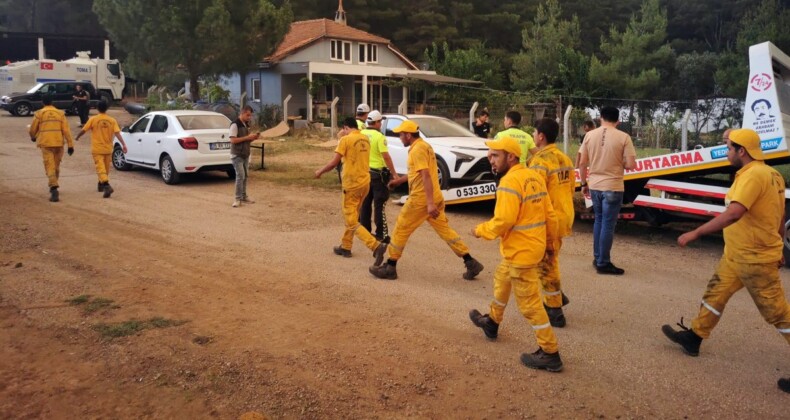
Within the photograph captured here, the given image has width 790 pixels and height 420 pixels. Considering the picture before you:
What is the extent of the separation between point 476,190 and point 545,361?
607 cm

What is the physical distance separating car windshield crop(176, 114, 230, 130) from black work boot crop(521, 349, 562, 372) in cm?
1076

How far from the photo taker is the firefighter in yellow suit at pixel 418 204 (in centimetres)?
682

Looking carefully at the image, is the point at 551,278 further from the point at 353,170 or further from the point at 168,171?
the point at 168,171

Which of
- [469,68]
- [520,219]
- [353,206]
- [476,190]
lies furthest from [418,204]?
[469,68]

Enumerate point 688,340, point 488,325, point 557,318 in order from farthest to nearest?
1. point 557,318
2. point 488,325
3. point 688,340

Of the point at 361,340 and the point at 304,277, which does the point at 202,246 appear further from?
the point at 361,340

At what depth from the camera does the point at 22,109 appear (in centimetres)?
3080

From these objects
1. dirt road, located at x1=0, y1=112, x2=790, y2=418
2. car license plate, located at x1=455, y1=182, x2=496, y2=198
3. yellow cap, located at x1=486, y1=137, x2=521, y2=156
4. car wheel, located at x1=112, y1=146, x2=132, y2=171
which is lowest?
dirt road, located at x1=0, y1=112, x2=790, y2=418

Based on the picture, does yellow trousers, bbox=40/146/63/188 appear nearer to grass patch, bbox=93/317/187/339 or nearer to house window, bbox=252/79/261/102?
grass patch, bbox=93/317/187/339

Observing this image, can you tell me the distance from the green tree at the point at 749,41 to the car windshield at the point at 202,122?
29.3 m

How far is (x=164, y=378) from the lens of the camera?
4582 mm

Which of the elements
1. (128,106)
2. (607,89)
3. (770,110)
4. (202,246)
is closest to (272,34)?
(128,106)

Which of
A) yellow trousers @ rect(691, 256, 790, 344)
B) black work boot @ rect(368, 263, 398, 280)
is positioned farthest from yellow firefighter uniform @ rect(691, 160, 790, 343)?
black work boot @ rect(368, 263, 398, 280)

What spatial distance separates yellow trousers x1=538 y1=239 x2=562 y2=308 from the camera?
5.58 metres
